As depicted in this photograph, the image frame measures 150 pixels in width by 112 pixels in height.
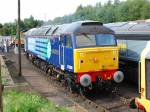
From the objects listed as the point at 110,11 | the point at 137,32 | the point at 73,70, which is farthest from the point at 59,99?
the point at 110,11

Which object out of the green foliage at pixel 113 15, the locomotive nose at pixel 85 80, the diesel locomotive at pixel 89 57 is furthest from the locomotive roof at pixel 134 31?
the green foliage at pixel 113 15

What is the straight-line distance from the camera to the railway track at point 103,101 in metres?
14.0

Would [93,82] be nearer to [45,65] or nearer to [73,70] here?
[73,70]

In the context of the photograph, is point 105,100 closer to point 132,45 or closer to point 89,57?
point 89,57

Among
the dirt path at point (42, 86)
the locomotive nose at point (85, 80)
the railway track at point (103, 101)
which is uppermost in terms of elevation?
the locomotive nose at point (85, 80)

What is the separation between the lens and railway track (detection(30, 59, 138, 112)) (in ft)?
45.9

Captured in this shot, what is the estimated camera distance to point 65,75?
1705cm

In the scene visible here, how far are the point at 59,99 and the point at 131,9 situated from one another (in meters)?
56.2

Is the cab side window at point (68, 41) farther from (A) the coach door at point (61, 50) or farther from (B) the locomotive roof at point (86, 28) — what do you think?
(A) the coach door at point (61, 50)

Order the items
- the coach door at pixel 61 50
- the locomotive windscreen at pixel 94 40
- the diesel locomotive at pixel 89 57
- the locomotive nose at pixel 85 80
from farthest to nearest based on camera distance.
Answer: the coach door at pixel 61 50
the locomotive windscreen at pixel 94 40
the diesel locomotive at pixel 89 57
the locomotive nose at pixel 85 80

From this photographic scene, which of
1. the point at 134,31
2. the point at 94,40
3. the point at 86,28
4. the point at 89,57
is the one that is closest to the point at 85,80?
the point at 89,57

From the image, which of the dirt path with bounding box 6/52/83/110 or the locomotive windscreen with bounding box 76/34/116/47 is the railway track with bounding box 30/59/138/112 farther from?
the locomotive windscreen with bounding box 76/34/116/47

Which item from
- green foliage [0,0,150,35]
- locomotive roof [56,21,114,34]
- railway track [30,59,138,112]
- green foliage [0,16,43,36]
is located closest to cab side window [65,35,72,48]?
locomotive roof [56,21,114,34]

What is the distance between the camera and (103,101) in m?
15.5
